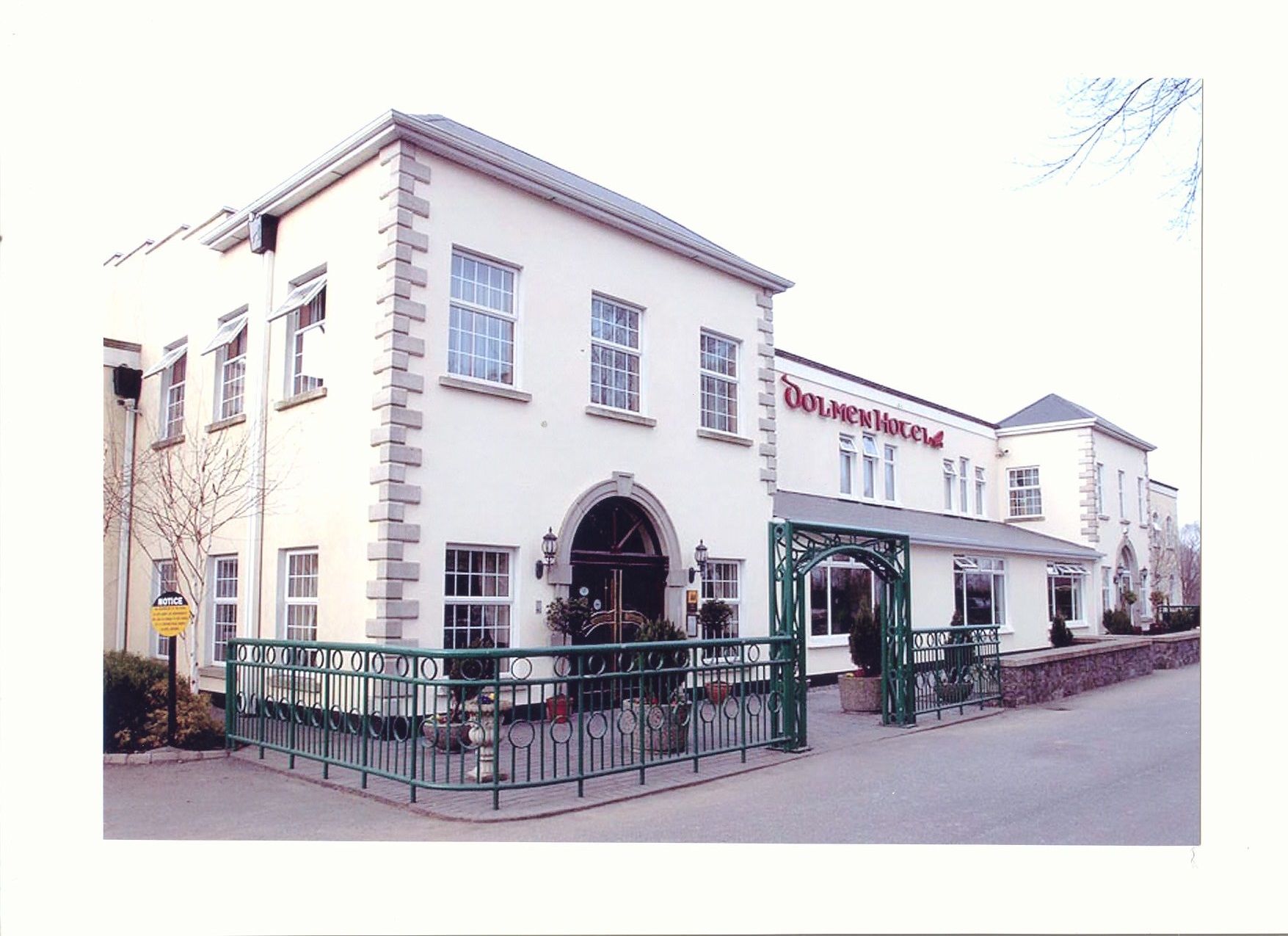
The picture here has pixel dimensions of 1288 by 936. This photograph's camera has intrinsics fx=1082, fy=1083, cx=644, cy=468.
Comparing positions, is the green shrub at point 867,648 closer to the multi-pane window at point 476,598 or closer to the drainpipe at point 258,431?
the multi-pane window at point 476,598

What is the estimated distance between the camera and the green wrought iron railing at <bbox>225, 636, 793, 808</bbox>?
647cm

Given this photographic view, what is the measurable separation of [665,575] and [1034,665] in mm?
3921

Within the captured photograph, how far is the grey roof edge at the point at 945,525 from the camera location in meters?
10.5

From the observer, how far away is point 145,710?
271 inches

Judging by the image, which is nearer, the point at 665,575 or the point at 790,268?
the point at 790,268

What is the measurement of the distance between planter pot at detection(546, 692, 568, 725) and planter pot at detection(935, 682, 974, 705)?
520 centimetres

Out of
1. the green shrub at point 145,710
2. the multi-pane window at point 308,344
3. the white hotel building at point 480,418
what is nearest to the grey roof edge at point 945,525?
the white hotel building at point 480,418

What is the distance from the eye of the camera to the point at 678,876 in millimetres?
5711

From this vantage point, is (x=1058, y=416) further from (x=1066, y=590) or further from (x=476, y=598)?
(x=476, y=598)

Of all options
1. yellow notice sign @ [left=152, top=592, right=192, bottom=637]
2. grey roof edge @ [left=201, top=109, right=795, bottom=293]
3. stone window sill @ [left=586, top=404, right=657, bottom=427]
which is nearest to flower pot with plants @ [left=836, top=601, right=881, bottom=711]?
stone window sill @ [left=586, top=404, right=657, bottom=427]

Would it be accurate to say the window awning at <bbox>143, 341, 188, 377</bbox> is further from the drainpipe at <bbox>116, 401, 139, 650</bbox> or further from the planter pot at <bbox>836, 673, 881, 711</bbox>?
the planter pot at <bbox>836, 673, 881, 711</bbox>
